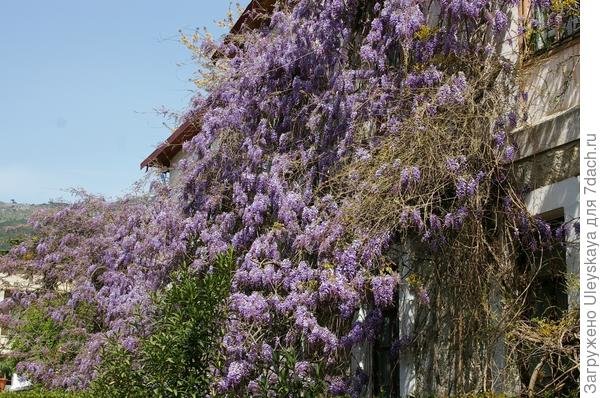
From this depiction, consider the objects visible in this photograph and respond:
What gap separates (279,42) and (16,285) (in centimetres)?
1104

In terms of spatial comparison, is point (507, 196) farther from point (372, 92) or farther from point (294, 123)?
point (294, 123)

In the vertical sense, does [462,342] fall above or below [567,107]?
below

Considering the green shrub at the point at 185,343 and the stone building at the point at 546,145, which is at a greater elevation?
the stone building at the point at 546,145

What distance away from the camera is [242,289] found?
→ 10.9 m

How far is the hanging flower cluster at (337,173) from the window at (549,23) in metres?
0.32

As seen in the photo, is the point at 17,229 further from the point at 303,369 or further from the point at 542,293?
the point at 542,293

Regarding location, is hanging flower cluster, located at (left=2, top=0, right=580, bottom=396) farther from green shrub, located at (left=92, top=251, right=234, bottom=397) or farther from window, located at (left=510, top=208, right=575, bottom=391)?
green shrub, located at (left=92, top=251, right=234, bottom=397)

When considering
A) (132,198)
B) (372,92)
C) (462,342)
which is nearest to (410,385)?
(462,342)

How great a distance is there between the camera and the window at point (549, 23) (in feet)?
27.8

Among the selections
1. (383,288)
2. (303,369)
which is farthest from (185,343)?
(383,288)

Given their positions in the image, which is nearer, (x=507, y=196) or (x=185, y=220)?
(x=507, y=196)

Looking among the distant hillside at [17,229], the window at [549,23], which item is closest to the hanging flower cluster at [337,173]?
the window at [549,23]

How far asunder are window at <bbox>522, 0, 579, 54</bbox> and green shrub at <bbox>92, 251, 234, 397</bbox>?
3870mm

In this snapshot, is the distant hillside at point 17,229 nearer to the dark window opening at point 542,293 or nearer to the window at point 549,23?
the window at point 549,23
